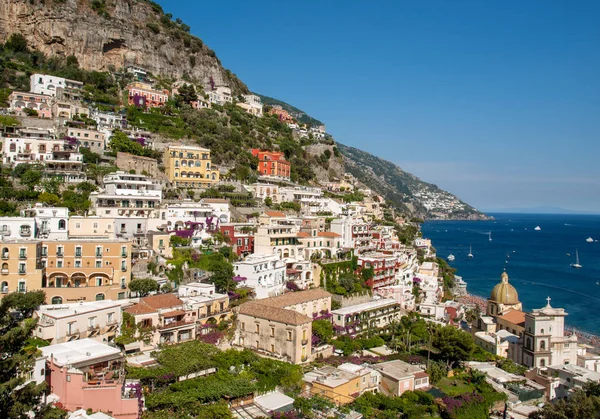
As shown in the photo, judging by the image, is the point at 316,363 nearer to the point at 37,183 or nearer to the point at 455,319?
the point at 455,319

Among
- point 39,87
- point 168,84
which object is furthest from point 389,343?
point 168,84

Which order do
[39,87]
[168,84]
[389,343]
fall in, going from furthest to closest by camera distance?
[168,84] → [39,87] → [389,343]

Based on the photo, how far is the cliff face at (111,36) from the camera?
6988 cm

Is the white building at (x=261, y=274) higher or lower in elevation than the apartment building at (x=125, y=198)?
lower

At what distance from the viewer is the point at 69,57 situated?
229ft

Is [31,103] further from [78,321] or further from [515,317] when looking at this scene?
[515,317]

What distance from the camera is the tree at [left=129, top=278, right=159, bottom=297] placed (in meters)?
30.2

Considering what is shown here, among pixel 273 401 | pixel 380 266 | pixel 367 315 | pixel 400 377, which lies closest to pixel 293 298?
pixel 367 315

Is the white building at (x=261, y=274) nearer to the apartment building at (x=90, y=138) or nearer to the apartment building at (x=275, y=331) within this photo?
the apartment building at (x=275, y=331)

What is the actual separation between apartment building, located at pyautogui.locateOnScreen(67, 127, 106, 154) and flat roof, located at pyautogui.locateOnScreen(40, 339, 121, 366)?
2940 centimetres

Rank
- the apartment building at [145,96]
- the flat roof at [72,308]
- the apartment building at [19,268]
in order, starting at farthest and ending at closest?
the apartment building at [145,96] → the apartment building at [19,268] → the flat roof at [72,308]

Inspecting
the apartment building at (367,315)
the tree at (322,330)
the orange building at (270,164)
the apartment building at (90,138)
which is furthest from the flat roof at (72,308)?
the orange building at (270,164)

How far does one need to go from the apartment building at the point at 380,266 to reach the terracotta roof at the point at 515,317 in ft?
32.4

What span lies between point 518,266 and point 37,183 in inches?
3020
